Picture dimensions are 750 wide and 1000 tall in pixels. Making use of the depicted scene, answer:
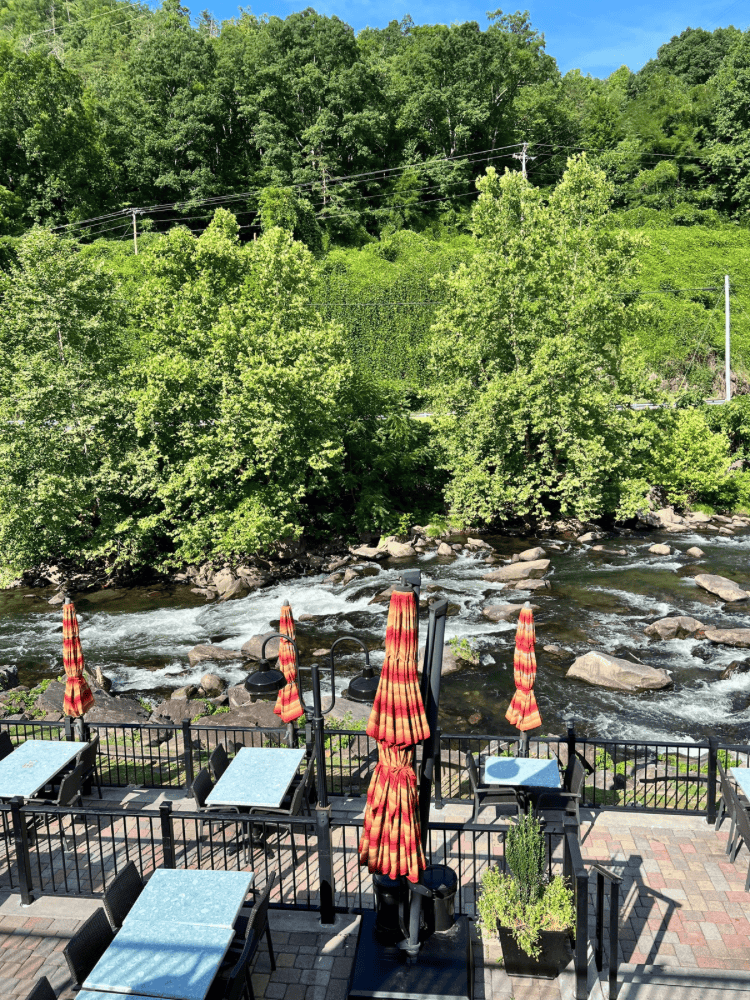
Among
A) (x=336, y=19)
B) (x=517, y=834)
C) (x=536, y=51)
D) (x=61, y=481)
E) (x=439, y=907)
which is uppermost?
(x=536, y=51)

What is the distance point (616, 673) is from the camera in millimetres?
16656

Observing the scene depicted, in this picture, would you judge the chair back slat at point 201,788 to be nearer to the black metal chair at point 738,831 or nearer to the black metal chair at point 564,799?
the black metal chair at point 564,799

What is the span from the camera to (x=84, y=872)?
870 cm

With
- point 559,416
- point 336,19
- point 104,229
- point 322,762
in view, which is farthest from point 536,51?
point 322,762

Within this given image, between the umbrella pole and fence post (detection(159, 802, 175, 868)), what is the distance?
268 cm

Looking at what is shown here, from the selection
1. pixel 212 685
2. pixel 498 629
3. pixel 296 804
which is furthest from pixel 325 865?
pixel 498 629

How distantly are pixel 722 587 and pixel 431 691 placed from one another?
18.8 metres

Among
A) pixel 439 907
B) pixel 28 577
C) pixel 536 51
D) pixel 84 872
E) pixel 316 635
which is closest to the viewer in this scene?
pixel 439 907

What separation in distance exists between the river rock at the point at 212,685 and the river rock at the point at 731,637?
510 inches

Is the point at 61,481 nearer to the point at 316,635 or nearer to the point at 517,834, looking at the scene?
the point at 316,635

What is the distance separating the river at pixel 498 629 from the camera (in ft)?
51.1

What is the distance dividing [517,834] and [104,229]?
5663 cm

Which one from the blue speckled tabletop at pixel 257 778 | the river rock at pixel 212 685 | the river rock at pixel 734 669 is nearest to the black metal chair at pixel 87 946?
the blue speckled tabletop at pixel 257 778

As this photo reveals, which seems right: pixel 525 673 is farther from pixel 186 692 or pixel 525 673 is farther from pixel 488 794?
pixel 186 692
